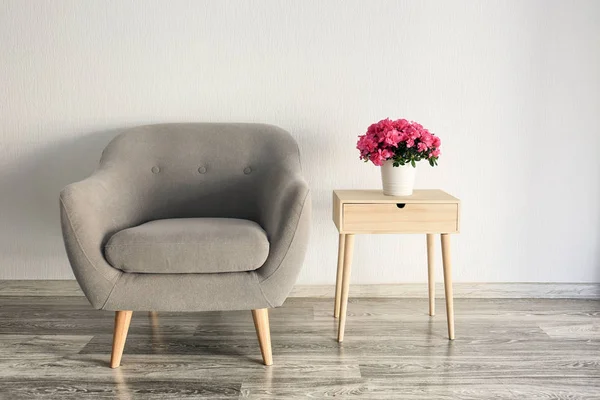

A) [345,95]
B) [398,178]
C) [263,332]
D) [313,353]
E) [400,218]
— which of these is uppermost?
[345,95]

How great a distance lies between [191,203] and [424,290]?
1172mm

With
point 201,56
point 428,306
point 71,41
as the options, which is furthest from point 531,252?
point 71,41

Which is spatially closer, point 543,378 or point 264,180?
point 543,378

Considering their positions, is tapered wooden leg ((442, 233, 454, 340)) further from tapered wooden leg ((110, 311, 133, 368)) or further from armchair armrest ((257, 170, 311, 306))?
tapered wooden leg ((110, 311, 133, 368))

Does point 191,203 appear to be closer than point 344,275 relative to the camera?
No

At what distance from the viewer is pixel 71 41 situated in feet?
7.93

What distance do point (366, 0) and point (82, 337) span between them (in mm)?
1868

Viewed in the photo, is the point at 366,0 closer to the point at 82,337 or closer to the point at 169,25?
the point at 169,25

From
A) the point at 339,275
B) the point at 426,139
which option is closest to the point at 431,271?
the point at 339,275

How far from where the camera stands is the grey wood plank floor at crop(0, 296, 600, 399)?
1.64 m

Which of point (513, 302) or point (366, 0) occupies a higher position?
point (366, 0)

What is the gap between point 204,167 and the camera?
89.0 inches

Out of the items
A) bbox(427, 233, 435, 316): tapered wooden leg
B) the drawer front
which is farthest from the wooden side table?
bbox(427, 233, 435, 316): tapered wooden leg

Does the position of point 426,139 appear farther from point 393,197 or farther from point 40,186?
point 40,186
